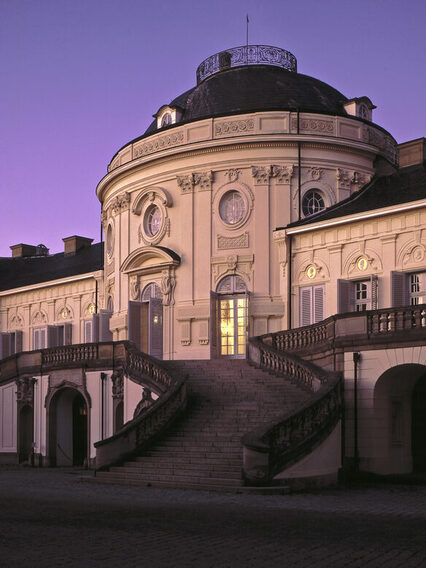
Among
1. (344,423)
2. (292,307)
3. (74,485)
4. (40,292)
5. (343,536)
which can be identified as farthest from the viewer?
(40,292)

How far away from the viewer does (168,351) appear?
34219mm

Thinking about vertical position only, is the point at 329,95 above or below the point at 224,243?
above

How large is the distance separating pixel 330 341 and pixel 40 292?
2601 centimetres

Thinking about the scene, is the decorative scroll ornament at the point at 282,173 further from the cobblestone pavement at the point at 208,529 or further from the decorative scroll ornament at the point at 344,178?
the cobblestone pavement at the point at 208,529

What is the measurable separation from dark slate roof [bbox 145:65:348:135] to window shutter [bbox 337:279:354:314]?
25.1 ft

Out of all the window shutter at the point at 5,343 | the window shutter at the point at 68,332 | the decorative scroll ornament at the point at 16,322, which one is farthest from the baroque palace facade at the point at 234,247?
the window shutter at the point at 5,343

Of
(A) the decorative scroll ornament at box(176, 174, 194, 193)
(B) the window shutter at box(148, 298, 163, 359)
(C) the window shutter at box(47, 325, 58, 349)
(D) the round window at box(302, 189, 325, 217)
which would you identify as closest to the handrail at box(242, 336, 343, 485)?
(D) the round window at box(302, 189, 325, 217)

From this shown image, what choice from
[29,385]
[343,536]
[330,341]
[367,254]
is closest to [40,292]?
[29,385]

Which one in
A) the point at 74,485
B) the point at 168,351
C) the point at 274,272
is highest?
the point at 274,272

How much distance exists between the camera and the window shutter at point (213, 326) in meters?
32.9

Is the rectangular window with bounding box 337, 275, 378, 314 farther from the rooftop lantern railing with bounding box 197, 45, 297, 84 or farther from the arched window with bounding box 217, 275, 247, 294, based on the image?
the rooftop lantern railing with bounding box 197, 45, 297, 84

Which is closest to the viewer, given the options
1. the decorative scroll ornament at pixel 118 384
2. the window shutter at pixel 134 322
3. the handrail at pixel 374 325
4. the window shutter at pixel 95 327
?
the handrail at pixel 374 325

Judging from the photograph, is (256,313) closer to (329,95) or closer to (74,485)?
(329,95)

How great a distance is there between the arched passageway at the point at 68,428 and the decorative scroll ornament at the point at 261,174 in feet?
35.6
